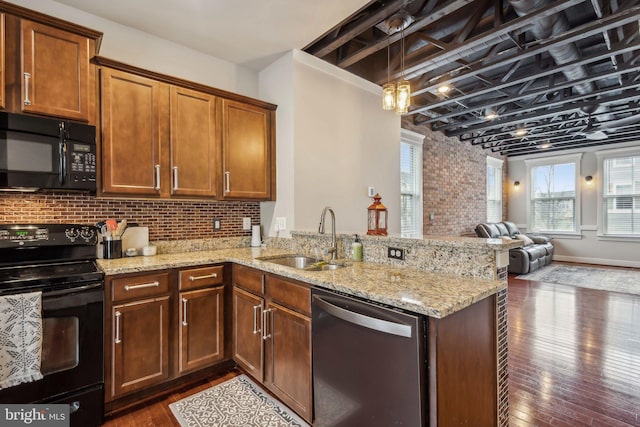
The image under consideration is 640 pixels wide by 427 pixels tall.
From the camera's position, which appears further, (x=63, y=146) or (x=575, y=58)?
(x=575, y=58)

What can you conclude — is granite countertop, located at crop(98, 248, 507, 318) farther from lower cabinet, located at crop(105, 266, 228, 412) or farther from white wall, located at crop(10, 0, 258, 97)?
white wall, located at crop(10, 0, 258, 97)

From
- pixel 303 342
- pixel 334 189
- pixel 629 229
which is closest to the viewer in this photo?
pixel 303 342

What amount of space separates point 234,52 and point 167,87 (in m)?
0.87

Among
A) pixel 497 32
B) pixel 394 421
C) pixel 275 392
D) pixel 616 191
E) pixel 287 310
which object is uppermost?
pixel 497 32

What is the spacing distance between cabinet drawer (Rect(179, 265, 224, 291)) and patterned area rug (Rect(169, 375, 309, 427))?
787mm

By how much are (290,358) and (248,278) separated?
2.23 feet

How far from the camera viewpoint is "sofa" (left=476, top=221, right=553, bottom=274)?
609 cm

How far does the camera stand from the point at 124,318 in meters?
2.09

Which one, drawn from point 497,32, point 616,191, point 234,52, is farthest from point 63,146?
point 616,191

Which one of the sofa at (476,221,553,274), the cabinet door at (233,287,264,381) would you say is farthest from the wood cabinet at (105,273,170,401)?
the sofa at (476,221,553,274)

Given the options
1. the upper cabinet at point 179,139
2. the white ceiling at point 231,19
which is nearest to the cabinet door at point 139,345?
the upper cabinet at point 179,139

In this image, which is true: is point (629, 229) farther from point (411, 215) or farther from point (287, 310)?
point (287, 310)

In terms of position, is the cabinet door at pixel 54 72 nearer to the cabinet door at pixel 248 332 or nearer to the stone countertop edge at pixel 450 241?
the cabinet door at pixel 248 332

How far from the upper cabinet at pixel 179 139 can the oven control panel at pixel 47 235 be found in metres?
0.35
